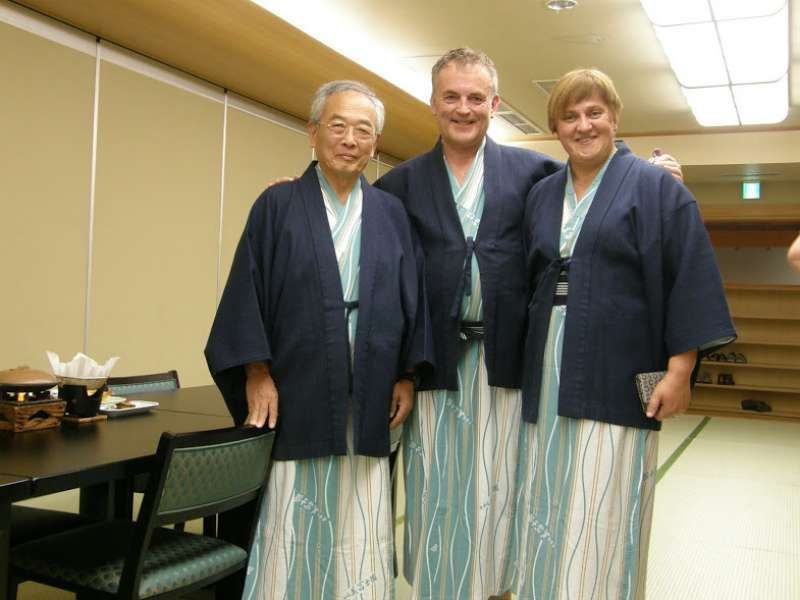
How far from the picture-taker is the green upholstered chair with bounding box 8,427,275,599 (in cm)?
190

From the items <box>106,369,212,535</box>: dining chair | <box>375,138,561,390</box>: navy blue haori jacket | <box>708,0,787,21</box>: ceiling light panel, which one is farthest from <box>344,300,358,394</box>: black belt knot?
<box>708,0,787,21</box>: ceiling light panel

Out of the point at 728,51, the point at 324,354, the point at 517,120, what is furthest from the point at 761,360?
the point at 324,354

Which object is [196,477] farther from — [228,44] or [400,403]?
[228,44]

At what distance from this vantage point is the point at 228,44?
188 inches

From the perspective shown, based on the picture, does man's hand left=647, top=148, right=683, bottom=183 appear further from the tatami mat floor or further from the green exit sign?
the green exit sign

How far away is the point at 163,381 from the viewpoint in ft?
11.8

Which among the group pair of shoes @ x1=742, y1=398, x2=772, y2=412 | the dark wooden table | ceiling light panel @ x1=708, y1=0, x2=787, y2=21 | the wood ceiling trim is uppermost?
ceiling light panel @ x1=708, y1=0, x2=787, y2=21

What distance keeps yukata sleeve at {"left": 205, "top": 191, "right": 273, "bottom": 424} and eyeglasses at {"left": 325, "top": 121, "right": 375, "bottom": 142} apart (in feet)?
0.88

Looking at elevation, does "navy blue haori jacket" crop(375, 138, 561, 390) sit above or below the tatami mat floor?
above

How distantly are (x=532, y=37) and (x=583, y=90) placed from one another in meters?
3.71

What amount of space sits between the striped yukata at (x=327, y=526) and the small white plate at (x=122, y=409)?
0.72 metres

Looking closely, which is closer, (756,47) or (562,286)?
(562,286)

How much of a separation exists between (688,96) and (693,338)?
544 centimetres

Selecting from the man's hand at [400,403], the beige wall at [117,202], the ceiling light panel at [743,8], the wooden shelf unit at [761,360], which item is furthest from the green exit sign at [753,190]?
the man's hand at [400,403]
